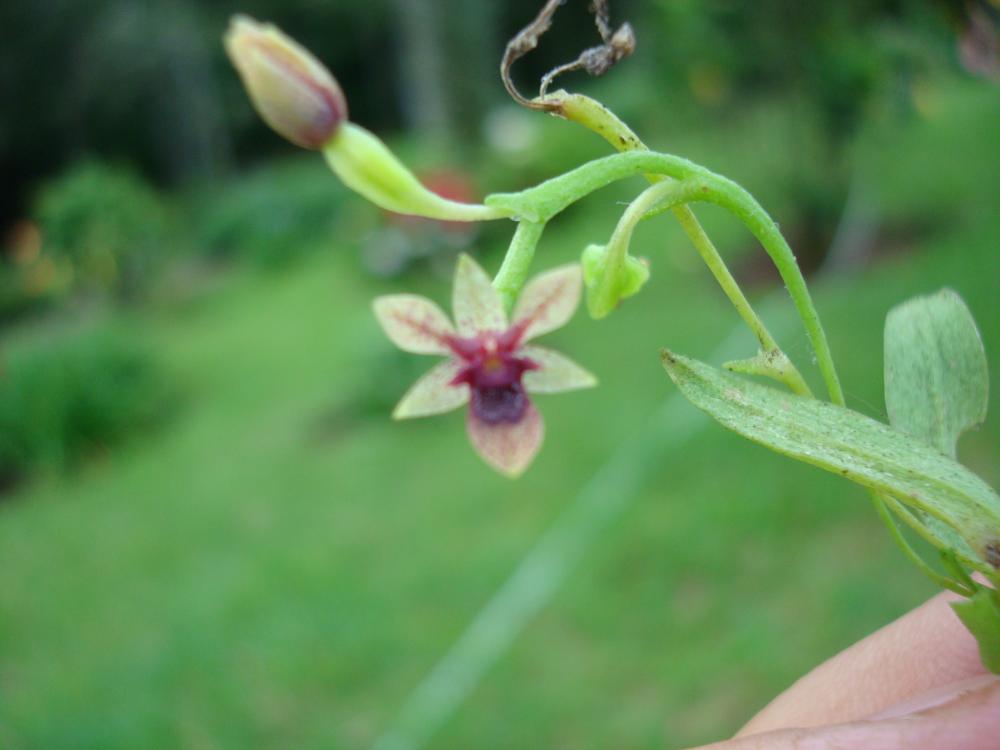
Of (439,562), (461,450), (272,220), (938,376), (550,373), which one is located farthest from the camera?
(272,220)

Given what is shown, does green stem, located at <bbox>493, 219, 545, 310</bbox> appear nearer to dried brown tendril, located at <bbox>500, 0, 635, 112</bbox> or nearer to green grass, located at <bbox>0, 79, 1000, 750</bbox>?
dried brown tendril, located at <bbox>500, 0, 635, 112</bbox>

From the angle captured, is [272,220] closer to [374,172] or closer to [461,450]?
[461,450]

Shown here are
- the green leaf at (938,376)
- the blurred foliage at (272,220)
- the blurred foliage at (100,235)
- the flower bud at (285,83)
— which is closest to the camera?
the flower bud at (285,83)

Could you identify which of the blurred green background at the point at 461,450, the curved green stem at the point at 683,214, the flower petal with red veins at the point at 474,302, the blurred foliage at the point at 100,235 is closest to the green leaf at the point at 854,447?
the curved green stem at the point at 683,214

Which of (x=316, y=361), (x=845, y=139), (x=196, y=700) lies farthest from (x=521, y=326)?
(x=316, y=361)

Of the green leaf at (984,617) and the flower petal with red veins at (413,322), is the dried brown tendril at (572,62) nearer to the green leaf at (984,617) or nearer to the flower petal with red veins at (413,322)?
the flower petal with red veins at (413,322)

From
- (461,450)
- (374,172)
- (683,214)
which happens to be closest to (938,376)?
(683,214)

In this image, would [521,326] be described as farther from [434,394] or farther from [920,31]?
[920,31]
